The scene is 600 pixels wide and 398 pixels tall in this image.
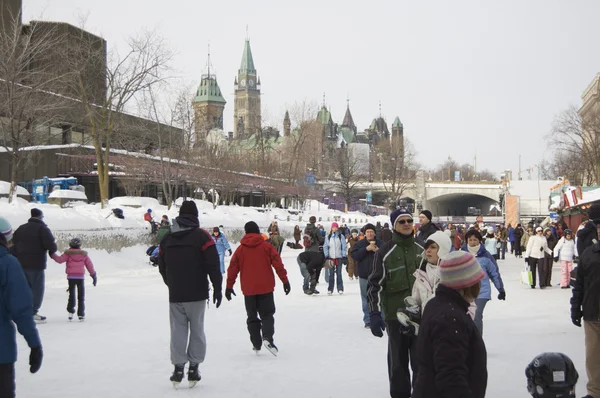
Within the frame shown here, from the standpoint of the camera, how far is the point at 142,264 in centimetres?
2581

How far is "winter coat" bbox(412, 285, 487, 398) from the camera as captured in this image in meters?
3.46

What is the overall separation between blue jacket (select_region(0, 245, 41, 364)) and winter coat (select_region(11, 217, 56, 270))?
6363 mm

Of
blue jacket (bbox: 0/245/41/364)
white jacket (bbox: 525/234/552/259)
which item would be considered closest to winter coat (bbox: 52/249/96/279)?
blue jacket (bbox: 0/245/41/364)

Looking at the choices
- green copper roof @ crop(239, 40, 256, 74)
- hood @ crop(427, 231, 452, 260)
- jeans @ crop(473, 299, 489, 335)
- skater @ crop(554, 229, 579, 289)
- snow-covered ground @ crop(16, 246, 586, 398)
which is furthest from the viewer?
green copper roof @ crop(239, 40, 256, 74)

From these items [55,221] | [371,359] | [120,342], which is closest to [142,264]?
[55,221]

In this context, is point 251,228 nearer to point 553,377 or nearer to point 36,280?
point 36,280

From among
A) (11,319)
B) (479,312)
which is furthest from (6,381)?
(479,312)

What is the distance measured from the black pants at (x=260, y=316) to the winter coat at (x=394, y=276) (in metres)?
2.95

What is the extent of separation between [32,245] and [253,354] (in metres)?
3.87

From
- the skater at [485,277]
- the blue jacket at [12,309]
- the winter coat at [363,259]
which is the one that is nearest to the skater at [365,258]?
the winter coat at [363,259]

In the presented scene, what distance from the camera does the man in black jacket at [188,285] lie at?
749 centimetres

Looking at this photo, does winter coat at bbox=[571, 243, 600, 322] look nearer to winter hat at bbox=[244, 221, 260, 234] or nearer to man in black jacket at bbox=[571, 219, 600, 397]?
man in black jacket at bbox=[571, 219, 600, 397]

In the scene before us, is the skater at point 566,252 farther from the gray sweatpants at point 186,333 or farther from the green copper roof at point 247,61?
the green copper roof at point 247,61

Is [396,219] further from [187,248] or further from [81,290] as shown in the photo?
[81,290]
